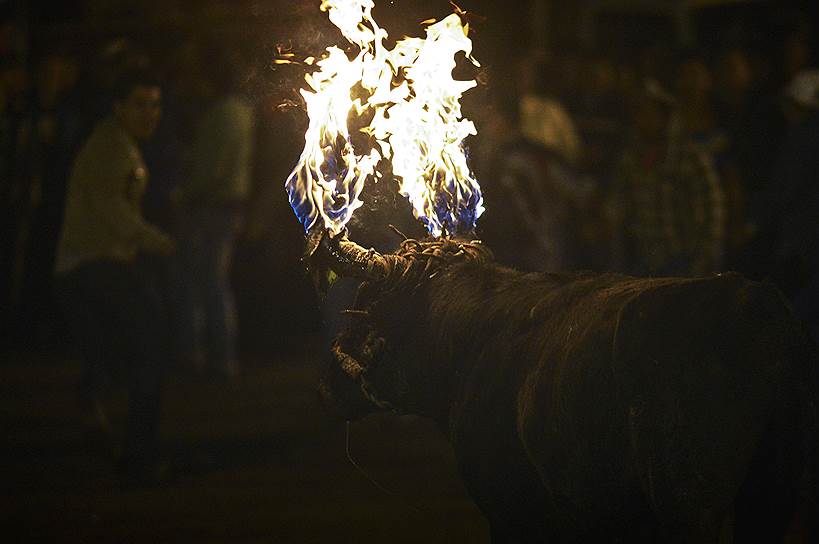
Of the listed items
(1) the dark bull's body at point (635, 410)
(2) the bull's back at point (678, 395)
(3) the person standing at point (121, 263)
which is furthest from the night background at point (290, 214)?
(2) the bull's back at point (678, 395)

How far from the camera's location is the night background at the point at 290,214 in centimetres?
821

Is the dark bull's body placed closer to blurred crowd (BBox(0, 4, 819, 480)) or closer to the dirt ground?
the dirt ground

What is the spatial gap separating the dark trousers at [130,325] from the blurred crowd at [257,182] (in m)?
0.01

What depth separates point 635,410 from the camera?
444cm

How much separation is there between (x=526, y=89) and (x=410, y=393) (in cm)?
841

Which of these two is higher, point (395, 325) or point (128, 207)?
point (395, 325)

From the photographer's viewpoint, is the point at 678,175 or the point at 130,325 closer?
the point at 130,325

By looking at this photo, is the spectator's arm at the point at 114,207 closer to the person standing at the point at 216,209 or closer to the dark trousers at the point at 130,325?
the dark trousers at the point at 130,325

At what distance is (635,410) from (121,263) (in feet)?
16.9

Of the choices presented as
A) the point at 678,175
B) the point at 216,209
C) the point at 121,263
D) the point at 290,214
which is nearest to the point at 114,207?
the point at 121,263

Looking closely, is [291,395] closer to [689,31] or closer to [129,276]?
[129,276]

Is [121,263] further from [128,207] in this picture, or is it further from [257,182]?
[257,182]

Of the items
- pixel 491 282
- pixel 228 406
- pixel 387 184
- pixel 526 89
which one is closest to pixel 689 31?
pixel 526 89

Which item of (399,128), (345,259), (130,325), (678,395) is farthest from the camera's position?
(130,325)
